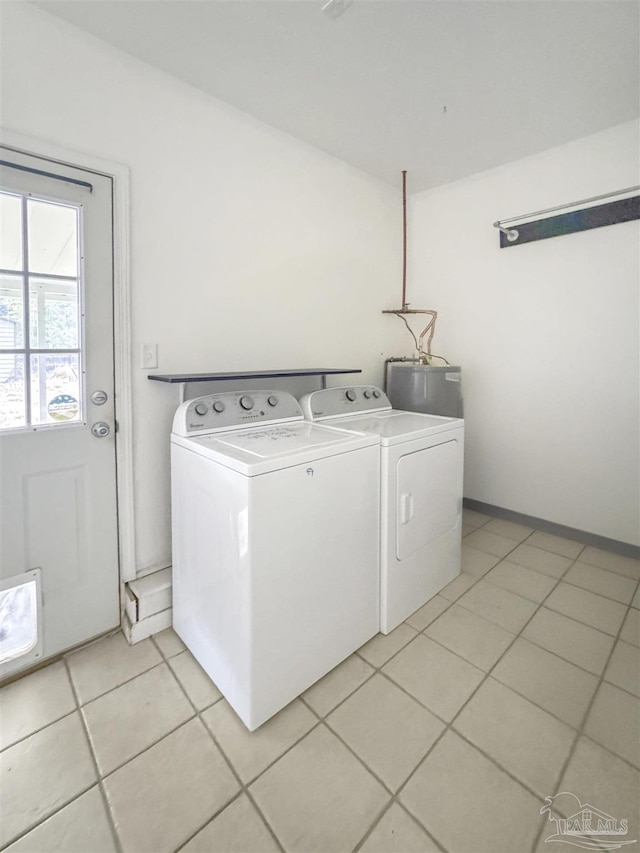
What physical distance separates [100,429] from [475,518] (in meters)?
2.57

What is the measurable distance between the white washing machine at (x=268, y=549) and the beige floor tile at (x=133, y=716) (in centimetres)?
15

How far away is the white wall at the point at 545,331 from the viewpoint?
2279 mm

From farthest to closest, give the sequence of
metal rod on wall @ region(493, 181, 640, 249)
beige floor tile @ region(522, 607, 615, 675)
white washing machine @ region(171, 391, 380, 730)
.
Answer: metal rod on wall @ region(493, 181, 640, 249) < beige floor tile @ region(522, 607, 615, 675) < white washing machine @ region(171, 391, 380, 730)

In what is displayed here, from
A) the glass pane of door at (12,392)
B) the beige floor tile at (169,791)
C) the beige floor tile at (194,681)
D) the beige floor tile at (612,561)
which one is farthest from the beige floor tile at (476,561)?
the glass pane of door at (12,392)

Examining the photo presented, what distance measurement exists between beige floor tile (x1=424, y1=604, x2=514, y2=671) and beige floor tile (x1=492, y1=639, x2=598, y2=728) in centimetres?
5

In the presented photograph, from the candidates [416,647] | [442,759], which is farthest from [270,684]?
[416,647]

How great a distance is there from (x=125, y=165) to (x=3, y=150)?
0.42m

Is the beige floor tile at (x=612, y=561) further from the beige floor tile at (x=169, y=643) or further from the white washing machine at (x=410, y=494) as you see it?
the beige floor tile at (x=169, y=643)

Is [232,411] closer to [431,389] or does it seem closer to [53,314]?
[53,314]

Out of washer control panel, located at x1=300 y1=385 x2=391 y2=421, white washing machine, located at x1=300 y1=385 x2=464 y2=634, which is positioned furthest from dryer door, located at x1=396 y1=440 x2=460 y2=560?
washer control panel, located at x1=300 y1=385 x2=391 y2=421

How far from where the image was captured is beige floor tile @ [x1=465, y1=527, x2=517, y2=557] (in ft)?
8.05

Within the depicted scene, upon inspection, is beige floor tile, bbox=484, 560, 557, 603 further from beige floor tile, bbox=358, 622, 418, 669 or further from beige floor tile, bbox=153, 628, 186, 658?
beige floor tile, bbox=153, 628, 186, 658

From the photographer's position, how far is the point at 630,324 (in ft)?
7.34

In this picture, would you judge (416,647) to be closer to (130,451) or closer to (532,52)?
(130,451)
